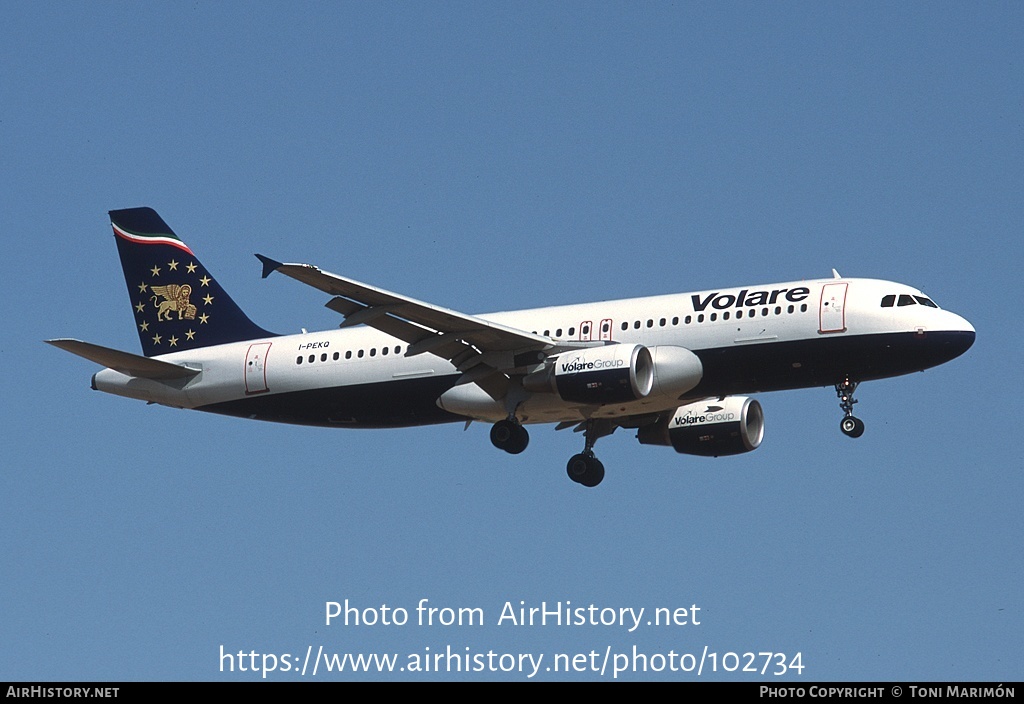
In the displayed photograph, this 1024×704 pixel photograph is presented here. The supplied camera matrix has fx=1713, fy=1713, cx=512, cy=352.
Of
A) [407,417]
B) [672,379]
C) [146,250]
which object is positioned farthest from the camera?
[146,250]

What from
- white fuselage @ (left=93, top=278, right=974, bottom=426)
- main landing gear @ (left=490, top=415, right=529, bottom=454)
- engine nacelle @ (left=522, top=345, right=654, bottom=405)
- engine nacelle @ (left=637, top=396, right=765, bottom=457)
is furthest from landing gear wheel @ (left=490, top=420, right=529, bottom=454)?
engine nacelle @ (left=637, top=396, right=765, bottom=457)

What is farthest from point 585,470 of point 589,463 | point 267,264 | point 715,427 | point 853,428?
point 267,264

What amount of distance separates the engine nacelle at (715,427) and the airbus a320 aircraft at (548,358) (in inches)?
1.5

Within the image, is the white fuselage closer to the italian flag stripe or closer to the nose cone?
the nose cone

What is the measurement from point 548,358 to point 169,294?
13229 mm

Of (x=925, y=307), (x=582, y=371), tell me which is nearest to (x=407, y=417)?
(x=582, y=371)

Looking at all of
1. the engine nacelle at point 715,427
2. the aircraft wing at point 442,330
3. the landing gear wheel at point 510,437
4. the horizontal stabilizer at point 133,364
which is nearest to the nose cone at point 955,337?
the engine nacelle at point 715,427

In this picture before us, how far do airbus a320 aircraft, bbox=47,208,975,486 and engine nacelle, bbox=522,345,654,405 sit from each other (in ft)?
0.13

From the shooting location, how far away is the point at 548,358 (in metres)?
42.8

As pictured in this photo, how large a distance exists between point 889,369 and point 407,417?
12.5 meters

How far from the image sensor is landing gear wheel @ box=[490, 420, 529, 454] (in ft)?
142
